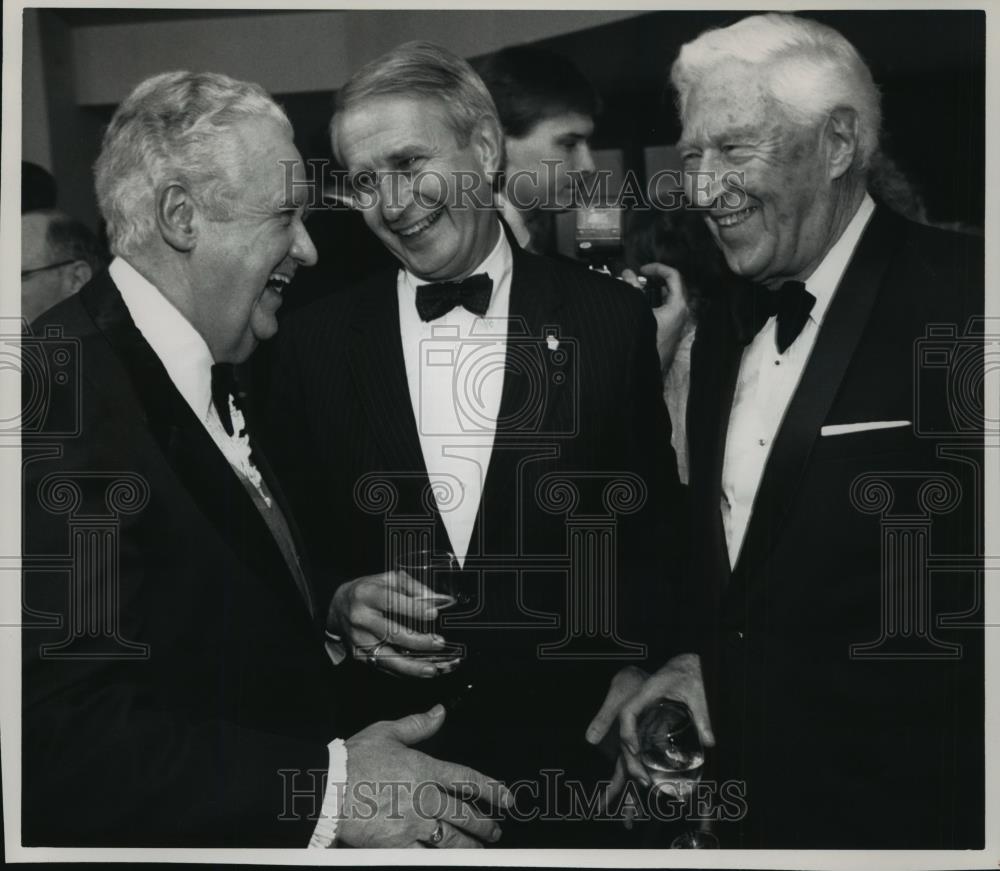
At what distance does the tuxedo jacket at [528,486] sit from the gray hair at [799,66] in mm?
630

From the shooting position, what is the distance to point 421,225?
3.16m

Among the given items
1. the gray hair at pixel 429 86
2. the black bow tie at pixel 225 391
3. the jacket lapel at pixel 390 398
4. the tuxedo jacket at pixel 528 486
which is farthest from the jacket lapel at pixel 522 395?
the black bow tie at pixel 225 391

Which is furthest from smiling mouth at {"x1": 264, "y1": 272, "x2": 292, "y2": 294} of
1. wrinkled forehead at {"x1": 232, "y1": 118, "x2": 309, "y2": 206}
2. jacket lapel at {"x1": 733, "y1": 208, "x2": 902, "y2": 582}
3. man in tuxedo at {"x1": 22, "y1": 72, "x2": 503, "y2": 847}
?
jacket lapel at {"x1": 733, "y1": 208, "x2": 902, "y2": 582}

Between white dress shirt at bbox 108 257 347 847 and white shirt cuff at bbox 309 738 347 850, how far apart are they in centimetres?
70

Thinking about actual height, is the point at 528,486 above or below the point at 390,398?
below

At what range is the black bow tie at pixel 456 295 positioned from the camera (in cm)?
317

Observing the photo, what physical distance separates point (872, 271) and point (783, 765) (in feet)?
4.39

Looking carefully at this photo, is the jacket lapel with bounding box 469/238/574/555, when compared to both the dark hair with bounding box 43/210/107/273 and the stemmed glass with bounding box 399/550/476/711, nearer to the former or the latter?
the stemmed glass with bounding box 399/550/476/711

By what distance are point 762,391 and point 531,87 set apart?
1.01 meters

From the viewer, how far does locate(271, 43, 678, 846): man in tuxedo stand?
10.4ft

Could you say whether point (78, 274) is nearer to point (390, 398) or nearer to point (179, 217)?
point (179, 217)

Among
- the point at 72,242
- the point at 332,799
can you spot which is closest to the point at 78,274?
the point at 72,242

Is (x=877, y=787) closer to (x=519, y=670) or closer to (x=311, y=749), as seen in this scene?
(x=519, y=670)

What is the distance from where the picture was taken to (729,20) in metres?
3.18
